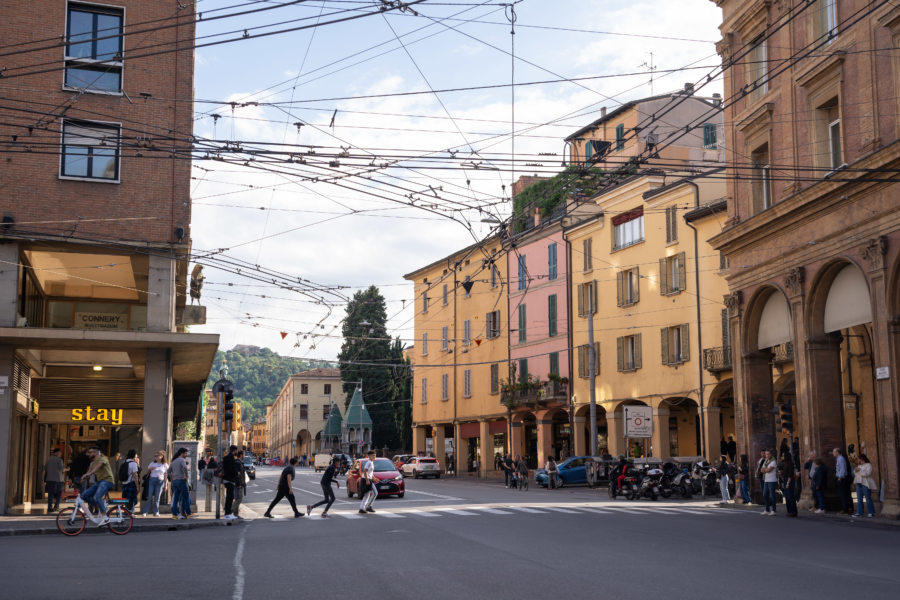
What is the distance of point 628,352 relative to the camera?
46.8m

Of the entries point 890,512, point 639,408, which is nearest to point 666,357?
point 639,408

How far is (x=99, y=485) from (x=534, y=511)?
36.3 ft

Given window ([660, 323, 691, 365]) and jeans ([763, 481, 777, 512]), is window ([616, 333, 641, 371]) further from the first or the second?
jeans ([763, 481, 777, 512])

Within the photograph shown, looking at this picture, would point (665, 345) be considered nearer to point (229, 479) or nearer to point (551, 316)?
point (551, 316)

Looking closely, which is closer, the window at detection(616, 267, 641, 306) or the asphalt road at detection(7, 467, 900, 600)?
the asphalt road at detection(7, 467, 900, 600)

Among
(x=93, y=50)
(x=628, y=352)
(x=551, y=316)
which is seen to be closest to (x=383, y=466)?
(x=628, y=352)

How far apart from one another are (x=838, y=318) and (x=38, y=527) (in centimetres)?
1979

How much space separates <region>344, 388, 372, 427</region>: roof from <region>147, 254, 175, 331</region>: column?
54494mm

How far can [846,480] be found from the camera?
24.0m

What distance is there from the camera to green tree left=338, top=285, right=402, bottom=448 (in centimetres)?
8338

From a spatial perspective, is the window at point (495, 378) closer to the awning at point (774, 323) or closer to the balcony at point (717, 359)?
the balcony at point (717, 359)

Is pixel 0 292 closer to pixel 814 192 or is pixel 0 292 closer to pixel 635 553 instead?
pixel 635 553

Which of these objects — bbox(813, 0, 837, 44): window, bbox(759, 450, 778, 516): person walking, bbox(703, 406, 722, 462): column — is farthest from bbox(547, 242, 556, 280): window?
bbox(759, 450, 778, 516): person walking

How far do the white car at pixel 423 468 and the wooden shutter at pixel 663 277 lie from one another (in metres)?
22.2
